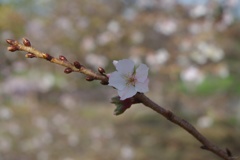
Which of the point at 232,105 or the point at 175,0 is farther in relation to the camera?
the point at 232,105

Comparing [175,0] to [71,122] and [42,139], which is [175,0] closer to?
[71,122]

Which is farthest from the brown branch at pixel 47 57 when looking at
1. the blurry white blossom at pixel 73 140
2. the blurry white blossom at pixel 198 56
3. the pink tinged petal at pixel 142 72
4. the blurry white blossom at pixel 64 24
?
the blurry white blossom at pixel 73 140

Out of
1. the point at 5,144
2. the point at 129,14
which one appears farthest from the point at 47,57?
the point at 5,144

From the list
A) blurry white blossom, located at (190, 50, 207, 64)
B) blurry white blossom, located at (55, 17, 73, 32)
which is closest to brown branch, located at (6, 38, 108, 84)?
blurry white blossom, located at (190, 50, 207, 64)

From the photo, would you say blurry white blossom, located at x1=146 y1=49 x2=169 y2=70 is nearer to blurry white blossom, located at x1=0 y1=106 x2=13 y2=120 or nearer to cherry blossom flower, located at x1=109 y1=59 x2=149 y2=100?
blurry white blossom, located at x1=0 y1=106 x2=13 y2=120

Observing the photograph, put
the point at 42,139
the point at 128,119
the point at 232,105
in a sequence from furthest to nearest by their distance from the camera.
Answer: the point at 232,105, the point at 42,139, the point at 128,119

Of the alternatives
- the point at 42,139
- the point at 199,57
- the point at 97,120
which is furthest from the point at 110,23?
the point at 42,139

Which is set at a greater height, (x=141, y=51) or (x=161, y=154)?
(x=141, y=51)

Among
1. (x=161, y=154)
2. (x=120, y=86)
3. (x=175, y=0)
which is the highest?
(x=175, y=0)

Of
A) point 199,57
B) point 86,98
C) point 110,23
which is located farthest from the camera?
point 86,98
